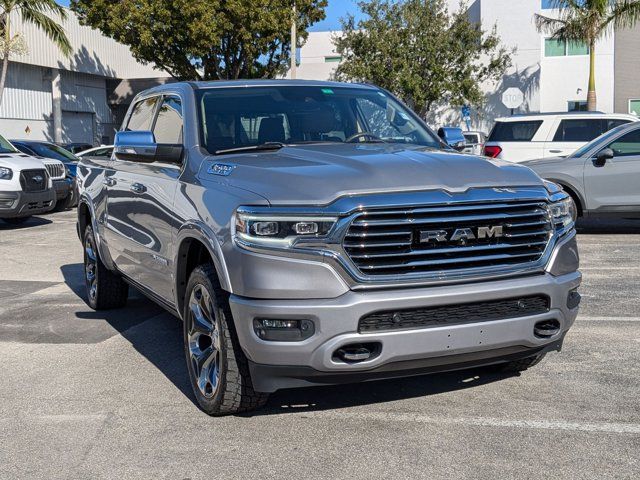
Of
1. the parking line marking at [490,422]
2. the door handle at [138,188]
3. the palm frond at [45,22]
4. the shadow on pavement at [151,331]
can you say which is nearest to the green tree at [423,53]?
the palm frond at [45,22]

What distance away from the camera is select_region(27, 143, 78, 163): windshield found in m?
19.9

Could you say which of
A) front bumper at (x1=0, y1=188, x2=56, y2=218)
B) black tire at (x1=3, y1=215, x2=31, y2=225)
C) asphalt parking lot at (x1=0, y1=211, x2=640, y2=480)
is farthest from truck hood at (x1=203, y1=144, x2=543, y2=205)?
black tire at (x1=3, y1=215, x2=31, y2=225)

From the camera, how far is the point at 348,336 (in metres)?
3.88

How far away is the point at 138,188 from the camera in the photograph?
229 inches

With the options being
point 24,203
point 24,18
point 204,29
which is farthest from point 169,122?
point 24,18

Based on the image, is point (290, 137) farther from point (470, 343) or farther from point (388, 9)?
point (388, 9)

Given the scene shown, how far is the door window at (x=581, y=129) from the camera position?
15.0 metres

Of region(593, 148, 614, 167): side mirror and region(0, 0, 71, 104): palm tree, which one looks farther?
region(0, 0, 71, 104): palm tree

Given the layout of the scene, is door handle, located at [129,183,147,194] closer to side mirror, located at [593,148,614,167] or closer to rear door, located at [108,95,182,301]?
rear door, located at [108,95,182,301]

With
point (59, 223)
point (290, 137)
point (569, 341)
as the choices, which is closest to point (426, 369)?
point (290, 137)

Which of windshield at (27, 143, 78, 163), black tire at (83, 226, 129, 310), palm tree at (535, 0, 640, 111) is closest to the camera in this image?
black tire at (83, 226, 129, 310)

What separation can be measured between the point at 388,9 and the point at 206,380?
3566 cm

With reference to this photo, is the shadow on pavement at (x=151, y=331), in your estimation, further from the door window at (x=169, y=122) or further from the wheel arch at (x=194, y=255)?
the door window at (x=169, y=122)

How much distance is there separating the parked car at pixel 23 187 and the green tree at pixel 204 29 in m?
15.9
